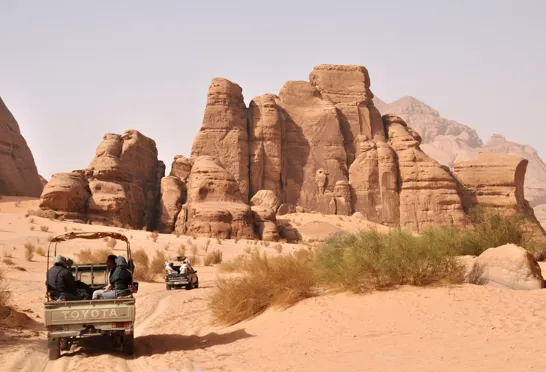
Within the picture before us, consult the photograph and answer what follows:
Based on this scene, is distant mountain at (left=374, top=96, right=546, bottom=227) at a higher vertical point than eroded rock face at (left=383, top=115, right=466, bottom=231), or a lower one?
higher

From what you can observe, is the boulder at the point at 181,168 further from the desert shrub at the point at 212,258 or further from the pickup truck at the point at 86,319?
the pickup truck at the point at 86,319

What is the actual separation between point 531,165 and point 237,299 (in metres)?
150

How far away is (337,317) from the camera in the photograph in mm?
11195

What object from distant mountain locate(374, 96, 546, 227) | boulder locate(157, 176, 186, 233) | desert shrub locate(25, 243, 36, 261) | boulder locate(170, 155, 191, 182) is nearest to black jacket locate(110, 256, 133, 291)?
desert shrub locate(25, 243, 36, 261)

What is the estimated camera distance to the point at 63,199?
39094 mm

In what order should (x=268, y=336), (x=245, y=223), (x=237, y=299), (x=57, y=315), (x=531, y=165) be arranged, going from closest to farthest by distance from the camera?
(x=57, y=315)
(x=268, y=336)
(x=237, y=299)
(x=245, y=223)
(x=531, y=165)

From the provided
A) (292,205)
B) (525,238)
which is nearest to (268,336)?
(525,238)

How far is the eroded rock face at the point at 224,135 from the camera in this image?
5062 cm

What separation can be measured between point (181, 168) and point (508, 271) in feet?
123

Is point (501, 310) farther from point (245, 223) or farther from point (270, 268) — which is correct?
point (245, 223)

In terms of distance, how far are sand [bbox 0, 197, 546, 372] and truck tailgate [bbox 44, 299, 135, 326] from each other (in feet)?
1.99

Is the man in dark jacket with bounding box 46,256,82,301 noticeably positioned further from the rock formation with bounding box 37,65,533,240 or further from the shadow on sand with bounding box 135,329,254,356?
the rock formation with bounding box 37,65,533,240

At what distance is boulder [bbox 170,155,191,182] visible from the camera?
1901 inches

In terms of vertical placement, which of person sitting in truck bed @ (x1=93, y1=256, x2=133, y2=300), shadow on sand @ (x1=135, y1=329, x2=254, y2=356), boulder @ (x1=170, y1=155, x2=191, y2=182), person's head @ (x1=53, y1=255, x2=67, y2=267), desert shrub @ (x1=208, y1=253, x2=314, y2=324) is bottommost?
shadow on sand @ (x1=135, y1=329, x2=254, y2=356)
